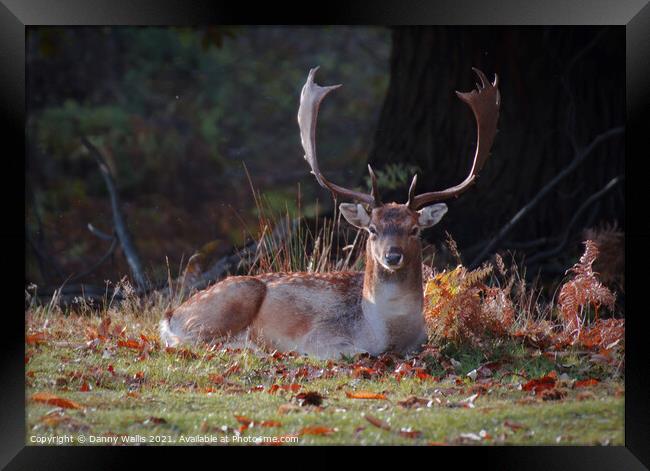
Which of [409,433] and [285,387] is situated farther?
[285,387]

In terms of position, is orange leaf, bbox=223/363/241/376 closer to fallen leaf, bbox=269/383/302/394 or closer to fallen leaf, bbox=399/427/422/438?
fallen leaf, bbox=269/383/302/394

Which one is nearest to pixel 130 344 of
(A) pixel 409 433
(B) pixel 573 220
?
(A) pixel 409 433

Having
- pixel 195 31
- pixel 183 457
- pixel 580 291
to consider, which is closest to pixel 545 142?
pixel 580 291

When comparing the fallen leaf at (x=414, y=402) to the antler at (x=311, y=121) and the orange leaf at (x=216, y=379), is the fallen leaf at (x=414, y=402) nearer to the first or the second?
the orange leaf at (x=216, y=379)

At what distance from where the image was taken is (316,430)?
6219 mm

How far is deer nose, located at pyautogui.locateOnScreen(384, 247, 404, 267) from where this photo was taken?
7.24 metres

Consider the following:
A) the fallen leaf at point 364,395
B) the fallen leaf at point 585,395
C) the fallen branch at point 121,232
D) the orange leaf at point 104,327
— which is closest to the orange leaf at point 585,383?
the fallen leaf at point 585,395

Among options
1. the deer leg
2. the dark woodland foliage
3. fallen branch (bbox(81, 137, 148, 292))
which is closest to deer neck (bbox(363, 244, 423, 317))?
the deer leg

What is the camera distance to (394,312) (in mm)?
7648

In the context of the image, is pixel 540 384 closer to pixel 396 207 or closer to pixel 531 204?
pixel 396 207
